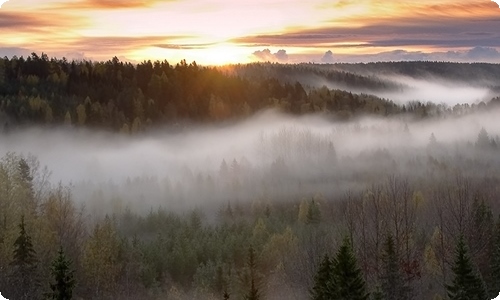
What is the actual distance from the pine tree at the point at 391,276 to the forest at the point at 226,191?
2.9 inches

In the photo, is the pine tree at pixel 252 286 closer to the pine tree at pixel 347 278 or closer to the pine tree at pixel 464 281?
the pine tree at pixel 347 278

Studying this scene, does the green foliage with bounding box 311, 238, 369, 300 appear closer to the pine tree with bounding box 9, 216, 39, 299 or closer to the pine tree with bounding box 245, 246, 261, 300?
the pine tree with bounding box 245, 246, 261, 300

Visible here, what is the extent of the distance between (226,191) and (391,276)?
30.2m

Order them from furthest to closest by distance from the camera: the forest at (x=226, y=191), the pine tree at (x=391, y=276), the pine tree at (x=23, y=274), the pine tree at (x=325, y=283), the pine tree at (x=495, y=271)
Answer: the pine tree at (x=495, y=271) < the pine tree at (x=391, y=276) < the forest at (x=226, y=191) < the pine tree at (x=23, y=274) < the pine tree at (x=325, y=283)

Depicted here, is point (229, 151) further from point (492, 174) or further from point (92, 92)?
point (492, 174)

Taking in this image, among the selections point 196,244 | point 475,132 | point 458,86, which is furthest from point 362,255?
point 475,132

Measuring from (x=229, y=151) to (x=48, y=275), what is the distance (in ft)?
79.1

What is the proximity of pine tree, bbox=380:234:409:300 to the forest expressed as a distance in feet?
0.24

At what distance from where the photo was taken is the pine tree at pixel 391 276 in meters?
18.4

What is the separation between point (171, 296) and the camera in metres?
28.3

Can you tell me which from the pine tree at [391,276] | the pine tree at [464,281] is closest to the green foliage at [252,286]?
the pine tree at [391,276]

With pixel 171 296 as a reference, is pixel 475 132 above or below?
above

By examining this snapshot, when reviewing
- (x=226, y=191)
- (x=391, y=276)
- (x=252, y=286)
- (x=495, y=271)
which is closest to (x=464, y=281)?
(x=391, y=276)

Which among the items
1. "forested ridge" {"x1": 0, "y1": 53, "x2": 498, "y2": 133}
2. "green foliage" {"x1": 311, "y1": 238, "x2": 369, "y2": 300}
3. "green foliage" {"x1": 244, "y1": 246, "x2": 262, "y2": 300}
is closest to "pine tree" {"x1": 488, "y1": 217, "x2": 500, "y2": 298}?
"green foliage" {"x1": 244, "y1": 246, "x2": 262, "y2": 300}
